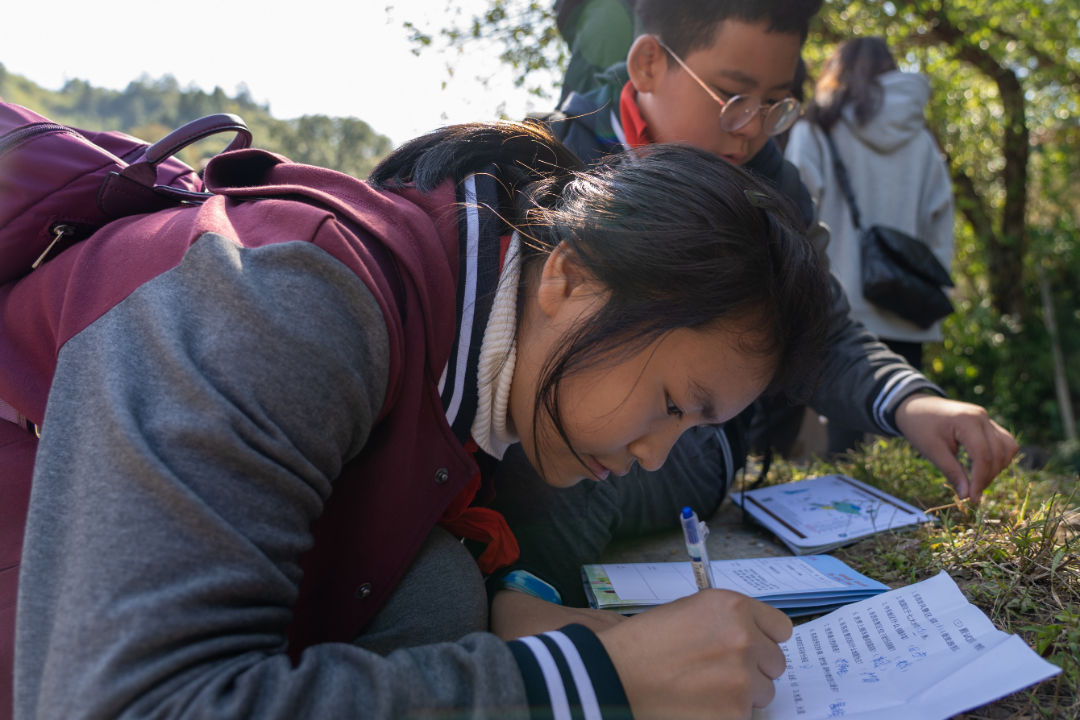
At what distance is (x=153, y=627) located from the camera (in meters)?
0.79

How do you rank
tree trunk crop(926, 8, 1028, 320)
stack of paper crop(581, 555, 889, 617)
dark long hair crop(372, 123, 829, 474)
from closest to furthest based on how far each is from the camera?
dark long hair crop(372, 123, 829, 474) < stack of paper crop(581, 555, 889, 617) < tree trunk crop(926, 8, 1028, 320)

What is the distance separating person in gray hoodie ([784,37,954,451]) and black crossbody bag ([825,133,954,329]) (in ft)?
0.18

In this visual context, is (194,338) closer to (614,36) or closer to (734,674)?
(734,674)

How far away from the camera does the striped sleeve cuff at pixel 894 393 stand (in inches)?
83.4

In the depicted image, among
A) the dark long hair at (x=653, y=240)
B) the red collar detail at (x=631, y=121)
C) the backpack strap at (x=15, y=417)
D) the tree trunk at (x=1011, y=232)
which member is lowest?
the tree trunk at (x=1011, y=232)

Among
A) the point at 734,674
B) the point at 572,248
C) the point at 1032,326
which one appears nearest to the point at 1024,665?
the point at 734,674

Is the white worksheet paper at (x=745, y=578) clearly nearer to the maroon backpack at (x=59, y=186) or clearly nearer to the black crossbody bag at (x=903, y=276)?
the maroon backpack at (x=59, y=186)

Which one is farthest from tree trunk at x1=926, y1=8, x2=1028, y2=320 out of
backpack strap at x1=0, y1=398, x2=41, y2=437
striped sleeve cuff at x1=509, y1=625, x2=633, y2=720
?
backpack strap at x1=0, y1=398, x2=41, y2=437

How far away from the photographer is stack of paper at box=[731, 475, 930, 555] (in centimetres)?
199

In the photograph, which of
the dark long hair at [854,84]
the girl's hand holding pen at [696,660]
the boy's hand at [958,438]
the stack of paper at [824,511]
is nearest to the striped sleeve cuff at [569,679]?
the girl's hand holding pen at [696,660]

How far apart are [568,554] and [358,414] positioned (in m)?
0.92

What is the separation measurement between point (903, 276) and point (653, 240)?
2.55 m

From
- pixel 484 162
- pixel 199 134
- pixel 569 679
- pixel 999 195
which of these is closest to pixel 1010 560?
pixel 569 679

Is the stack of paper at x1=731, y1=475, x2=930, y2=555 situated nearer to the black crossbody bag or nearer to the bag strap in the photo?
the black crossbody bag
